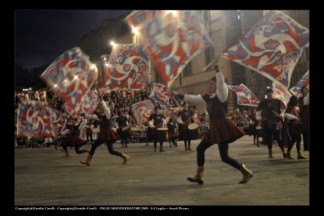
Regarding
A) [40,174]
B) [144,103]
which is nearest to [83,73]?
[40,174]

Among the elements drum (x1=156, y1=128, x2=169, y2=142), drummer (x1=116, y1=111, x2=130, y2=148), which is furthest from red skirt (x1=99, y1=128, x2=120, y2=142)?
drum (x1=156, y1=128, x2=169, y2=142)

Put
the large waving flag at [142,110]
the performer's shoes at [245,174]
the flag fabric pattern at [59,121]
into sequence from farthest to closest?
the large waving flag at [142,110] → the flag fabric pattern at [59,121] → the performer's shoes at [245,174]

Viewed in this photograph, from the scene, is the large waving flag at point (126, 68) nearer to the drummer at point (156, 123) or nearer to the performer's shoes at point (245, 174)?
the drummer at point (156, 123)

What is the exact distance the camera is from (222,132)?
668 cm

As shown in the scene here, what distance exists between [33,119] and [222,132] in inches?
138

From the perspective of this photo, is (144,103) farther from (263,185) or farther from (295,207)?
(295,207)

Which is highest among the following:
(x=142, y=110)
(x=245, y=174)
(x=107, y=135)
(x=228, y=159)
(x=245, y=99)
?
(x=245, y=99)

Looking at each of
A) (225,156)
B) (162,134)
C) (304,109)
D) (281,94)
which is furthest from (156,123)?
(225,156)

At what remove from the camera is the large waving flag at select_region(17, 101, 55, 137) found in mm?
7609

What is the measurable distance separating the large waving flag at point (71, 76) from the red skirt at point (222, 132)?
338 cm

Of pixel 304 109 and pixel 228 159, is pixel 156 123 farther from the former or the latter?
pixel 228 159

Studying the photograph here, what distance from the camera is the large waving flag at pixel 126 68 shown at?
33.3 feet

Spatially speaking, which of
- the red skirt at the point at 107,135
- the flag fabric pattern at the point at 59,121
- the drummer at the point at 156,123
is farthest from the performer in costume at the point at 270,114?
the flag fabric pattern at the point at 59,121

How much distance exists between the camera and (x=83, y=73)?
31.8 feet
